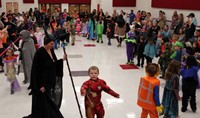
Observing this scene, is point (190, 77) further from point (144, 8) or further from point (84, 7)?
point (84, 7)

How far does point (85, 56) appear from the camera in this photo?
10164mm

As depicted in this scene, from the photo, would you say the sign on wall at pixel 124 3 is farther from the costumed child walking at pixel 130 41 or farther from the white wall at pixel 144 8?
the costumed child walking at pixel 130 41

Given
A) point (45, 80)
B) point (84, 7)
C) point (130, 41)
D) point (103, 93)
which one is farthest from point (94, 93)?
point (84, 7)

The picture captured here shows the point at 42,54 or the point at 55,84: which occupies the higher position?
the point at 42,54

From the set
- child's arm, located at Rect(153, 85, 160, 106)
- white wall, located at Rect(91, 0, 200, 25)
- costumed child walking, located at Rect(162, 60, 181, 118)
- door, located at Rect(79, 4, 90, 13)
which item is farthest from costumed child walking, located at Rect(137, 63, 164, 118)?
door, located at Rect(79, 4, 90, 13)

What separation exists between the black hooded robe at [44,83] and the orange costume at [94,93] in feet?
2.31

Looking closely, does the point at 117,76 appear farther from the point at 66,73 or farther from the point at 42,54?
the point at 42,54

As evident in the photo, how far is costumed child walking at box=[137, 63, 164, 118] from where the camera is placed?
367cm

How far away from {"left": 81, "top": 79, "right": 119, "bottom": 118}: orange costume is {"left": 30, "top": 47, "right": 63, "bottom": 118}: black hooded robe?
704mm

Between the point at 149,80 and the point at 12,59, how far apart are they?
3780mm

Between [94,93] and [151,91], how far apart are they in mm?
868

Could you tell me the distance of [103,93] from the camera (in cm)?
604

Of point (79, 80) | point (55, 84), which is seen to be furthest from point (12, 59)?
point (55, 84)

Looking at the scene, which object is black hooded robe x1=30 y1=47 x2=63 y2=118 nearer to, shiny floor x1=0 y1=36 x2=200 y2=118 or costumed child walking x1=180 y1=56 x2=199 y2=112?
shiny floor x1=0 y1=36 x2=200 y2=118
